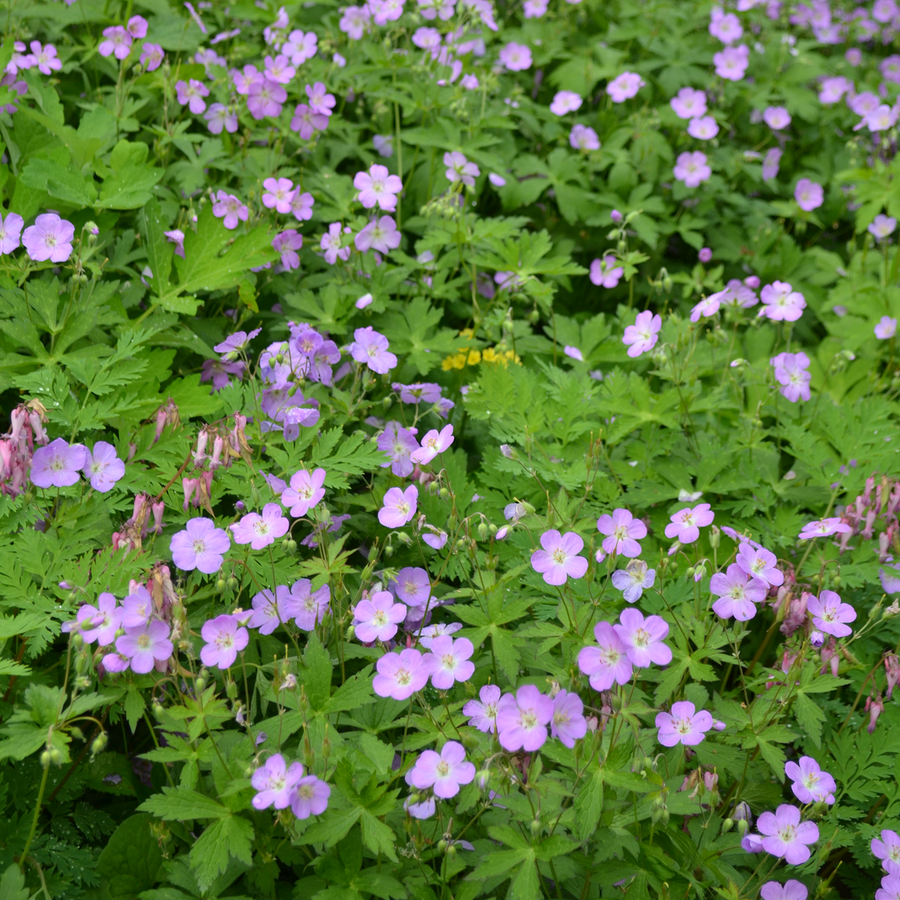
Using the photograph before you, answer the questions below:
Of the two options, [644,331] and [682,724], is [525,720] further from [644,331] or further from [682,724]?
[644,331]

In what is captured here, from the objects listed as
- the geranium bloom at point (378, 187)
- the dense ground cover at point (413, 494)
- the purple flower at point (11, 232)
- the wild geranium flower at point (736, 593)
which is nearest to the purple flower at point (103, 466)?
the dense ground cover at point (413, 494)

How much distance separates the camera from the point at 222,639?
1.79 m

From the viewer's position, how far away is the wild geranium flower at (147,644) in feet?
5.69

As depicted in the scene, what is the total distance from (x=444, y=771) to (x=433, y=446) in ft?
3.13

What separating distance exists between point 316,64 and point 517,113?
101 cm

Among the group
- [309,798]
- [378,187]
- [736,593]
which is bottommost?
[309,798]

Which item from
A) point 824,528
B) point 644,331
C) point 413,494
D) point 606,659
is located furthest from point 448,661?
point 644,331

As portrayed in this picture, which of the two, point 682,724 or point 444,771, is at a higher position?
point 444,771

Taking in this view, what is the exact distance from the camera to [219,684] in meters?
2.24

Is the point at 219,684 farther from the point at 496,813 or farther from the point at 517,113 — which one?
the point at 517,113

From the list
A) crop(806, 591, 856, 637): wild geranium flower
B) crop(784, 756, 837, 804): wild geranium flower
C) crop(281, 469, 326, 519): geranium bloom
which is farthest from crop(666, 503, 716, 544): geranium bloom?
crop(281, 469, 326, 519): geranium bloom

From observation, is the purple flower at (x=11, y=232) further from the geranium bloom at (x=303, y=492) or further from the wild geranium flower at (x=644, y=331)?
the wild geranium flower at (x=644, y=331)

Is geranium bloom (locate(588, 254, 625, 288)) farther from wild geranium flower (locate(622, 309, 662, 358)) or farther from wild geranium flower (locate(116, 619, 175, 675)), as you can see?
wild geranium flower (locate(116, 619, 175, 675))

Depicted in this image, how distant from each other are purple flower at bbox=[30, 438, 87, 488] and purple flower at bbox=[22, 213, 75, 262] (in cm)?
65
